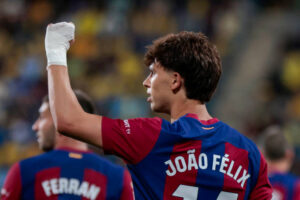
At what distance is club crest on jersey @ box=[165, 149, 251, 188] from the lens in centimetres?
228

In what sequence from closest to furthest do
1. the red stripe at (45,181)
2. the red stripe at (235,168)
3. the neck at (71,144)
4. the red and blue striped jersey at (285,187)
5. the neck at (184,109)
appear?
the red stripe at (235,168), the neck at (184,109), the red stripe at (45,181), the neck at (71,144), the red and blue striped jersey at (285,187)

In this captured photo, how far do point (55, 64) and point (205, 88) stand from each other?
69 cm

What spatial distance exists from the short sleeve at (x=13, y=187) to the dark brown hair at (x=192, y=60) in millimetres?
1280

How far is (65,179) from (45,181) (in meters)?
0.12

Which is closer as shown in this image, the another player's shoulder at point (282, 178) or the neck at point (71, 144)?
the neck at point (71, 144)

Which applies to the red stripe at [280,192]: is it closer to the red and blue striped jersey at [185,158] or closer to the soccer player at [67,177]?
the soccer player at [67,177]

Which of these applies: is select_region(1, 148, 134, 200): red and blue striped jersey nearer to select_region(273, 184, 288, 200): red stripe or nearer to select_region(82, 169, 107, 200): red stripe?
select_region(82, 169, 107, 200): red stripe

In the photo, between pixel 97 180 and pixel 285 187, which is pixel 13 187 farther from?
pixel 285 187

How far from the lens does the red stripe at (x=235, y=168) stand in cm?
233

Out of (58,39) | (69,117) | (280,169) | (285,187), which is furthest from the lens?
(280,169)

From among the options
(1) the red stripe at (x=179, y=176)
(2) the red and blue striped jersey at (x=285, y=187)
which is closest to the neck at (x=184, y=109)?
(1) the red stripe at (x=179, y=176)

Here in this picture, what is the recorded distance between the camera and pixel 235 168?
2.35 m

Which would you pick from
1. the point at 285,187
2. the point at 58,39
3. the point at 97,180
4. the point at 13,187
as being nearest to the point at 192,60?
the point at 58,39

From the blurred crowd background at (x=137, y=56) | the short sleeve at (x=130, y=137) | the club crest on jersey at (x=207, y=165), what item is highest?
the short sleeve at (x=130, y=137)
